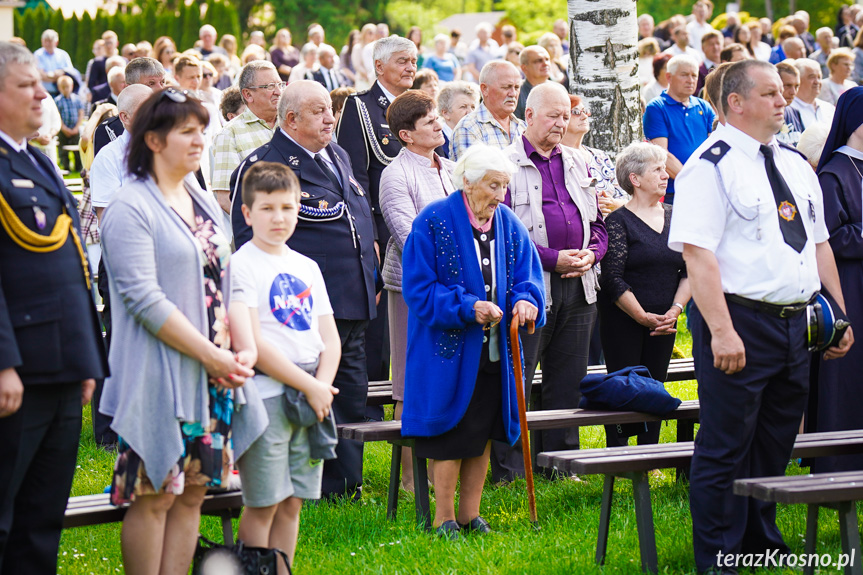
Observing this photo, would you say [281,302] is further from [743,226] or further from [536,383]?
[536,383]

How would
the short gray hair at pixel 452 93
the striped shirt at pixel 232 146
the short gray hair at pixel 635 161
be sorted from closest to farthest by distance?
1. the short gray hair at pixel 635 161
2. the striped shirt at pixel 232 146
3. the short gray hair at pixel 452 93

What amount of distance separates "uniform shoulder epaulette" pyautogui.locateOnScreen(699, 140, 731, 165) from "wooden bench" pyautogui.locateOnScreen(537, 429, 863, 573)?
1.36m

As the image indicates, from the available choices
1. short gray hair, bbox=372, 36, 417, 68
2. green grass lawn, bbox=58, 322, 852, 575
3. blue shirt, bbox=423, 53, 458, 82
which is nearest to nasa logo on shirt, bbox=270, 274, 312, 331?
green grass lawn, bbox=58, 322, 852, 575

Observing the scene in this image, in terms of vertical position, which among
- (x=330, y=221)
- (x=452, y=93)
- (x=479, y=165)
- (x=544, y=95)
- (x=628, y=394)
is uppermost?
(x=452, y=93)

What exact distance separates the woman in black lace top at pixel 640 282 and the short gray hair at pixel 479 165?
4.57 feet

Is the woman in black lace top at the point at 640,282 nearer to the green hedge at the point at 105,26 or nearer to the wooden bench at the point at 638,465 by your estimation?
the wooden bench at the point at 638,465

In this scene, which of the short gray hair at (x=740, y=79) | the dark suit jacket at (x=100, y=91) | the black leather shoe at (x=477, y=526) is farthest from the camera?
the dark suit jacket at (x=100, y=91)

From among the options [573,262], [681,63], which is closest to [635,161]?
[573,262]

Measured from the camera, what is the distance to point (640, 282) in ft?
21.5

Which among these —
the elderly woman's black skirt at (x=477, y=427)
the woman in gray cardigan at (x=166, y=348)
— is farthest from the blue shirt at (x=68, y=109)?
the woman in gray cardigan at (x=166, y=348)

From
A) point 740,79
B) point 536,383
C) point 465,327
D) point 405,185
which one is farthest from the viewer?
point 536,383

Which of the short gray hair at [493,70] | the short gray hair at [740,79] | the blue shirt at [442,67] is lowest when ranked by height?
the short gray hair at [740,79]

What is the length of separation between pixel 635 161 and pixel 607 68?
188 cm

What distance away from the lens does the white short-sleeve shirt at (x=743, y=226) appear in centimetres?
459
